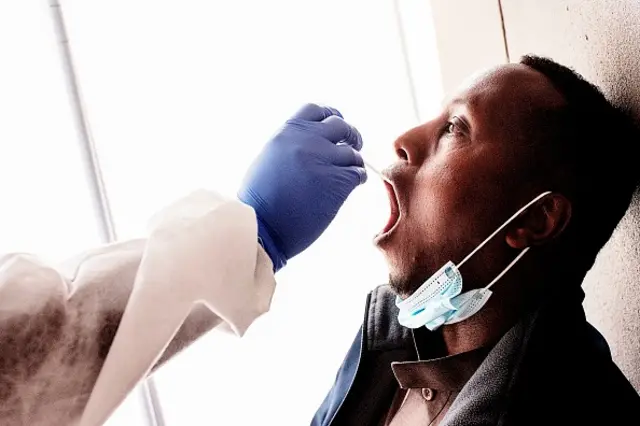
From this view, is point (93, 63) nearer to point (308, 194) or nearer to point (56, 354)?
point (308, 194)

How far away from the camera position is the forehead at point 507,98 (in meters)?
1.13

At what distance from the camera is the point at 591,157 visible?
3.69 ft

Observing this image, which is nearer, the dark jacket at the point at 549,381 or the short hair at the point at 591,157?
the dark jacket at the point at 549,381

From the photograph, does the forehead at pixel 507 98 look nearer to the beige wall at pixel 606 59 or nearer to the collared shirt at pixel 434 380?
the beige wall at pixel 606 59

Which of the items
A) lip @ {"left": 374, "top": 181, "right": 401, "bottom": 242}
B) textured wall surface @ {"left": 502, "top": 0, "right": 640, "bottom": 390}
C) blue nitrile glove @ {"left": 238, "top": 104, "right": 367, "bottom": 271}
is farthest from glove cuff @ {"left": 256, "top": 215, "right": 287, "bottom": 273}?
textured wall surface @ {"left": 502, "top": 0, "right": 640, "bottom": 390}

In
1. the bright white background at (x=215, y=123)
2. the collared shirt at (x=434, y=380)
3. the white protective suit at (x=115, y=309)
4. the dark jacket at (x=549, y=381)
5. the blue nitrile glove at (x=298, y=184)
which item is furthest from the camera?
the bright white background at (x=215, y=123)

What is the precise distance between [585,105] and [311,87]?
89 centimetres

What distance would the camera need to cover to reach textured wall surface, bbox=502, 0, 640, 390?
3.59ft

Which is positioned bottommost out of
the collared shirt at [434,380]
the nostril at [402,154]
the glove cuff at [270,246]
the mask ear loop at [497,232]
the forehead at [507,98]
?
the collared shirt at [434,380]

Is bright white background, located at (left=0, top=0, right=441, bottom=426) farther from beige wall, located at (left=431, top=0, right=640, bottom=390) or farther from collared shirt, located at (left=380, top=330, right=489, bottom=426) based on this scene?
collared shirt, located at (left=380, top=330, right=489, bottom=426)

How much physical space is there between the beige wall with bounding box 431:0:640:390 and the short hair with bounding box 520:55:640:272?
0.12 ft

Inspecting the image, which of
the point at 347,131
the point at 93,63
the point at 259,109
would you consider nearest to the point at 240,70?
the point at 259,109

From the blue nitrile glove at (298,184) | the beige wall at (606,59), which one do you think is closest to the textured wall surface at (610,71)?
the beige wall at (606,59)

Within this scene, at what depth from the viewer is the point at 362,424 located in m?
1.25
